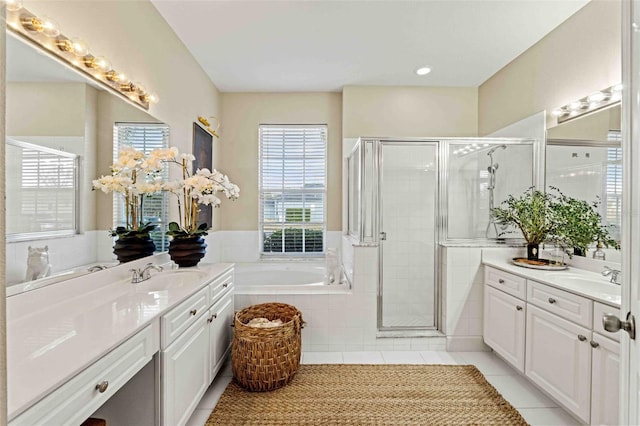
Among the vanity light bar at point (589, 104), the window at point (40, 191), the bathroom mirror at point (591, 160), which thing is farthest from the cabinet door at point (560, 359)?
the window at point (40, 191)

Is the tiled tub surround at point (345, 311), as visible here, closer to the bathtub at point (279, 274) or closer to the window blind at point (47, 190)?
the bathtub at point (279, 274)

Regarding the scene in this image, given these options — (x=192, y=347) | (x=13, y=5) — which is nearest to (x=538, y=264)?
(x=192, y=347)

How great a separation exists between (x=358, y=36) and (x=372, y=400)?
285 cm

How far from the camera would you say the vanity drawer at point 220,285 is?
2.09 m

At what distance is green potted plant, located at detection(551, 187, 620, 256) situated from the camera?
7.19ft

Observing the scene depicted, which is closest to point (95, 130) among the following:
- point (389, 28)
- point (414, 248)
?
point (389, 28)

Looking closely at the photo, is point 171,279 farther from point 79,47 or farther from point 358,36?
point 358,36

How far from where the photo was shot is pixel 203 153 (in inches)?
135

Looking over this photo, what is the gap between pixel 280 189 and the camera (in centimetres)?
412

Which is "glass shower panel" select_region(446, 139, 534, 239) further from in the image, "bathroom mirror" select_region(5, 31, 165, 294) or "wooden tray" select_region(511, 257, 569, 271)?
"bathroom mirror" select_region(5, 31, 165, 294)

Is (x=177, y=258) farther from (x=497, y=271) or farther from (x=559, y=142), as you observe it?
(x=559, y=142)

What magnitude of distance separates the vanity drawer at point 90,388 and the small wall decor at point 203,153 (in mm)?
2083

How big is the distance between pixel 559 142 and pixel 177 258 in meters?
3.19

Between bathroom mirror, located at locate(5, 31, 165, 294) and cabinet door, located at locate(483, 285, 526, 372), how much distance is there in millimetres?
2706
